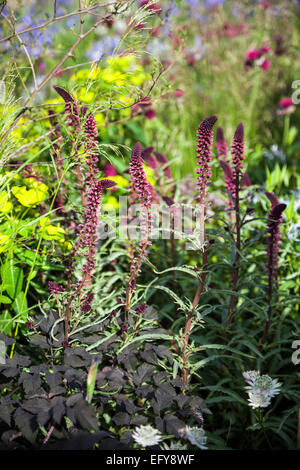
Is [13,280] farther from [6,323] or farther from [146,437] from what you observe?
[146,437]

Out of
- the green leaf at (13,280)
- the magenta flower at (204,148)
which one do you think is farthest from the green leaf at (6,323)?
the magenta flower at (204,148)

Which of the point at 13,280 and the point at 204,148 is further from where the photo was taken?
the point at 13,280

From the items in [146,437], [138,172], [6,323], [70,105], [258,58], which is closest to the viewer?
[146,437]

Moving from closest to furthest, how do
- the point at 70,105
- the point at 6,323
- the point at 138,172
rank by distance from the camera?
the point at 138,172 < the point at 70,105 < the point at 6,323

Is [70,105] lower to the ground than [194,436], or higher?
higher

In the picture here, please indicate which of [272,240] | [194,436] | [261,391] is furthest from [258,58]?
[194,436]

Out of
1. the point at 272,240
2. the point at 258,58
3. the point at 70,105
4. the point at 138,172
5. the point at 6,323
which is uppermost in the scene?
the point at 258,58

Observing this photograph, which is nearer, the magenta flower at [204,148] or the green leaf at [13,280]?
the magenta flower at [204,148]

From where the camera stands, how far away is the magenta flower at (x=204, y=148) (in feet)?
4.43

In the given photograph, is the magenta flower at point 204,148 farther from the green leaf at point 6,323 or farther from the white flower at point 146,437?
the green leaf at point 6,323

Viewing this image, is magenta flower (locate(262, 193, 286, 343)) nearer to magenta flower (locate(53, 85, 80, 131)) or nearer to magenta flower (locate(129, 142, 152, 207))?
magenta flower (locate(129, 142, 152, 207))

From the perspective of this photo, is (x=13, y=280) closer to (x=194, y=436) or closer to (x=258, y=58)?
(x=194, y=436)

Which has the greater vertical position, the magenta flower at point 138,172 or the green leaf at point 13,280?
the magenta flower at point 138,172

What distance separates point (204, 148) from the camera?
54.4 inches
